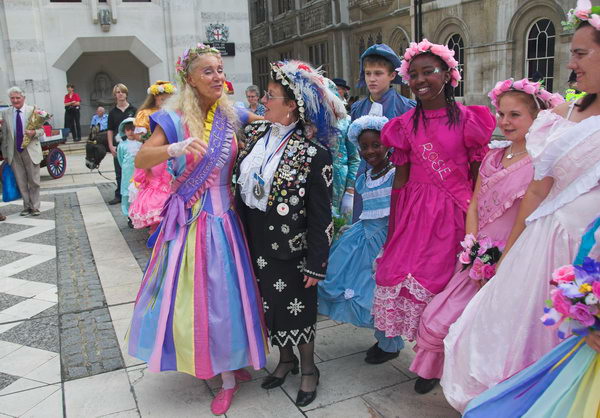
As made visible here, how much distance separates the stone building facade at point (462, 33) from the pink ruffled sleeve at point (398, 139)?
6657mm

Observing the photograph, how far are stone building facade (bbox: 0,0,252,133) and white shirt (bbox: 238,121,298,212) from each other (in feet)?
52.5

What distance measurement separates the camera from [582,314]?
176 centimetres

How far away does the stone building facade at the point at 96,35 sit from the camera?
16.6 m

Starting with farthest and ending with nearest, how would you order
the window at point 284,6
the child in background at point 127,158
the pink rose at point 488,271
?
the window at point 284,6, the child in background at point 127,158, the pink rose at point 488,271

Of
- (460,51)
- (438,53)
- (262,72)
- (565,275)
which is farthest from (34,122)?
(262,72)

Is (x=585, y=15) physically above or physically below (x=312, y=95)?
above

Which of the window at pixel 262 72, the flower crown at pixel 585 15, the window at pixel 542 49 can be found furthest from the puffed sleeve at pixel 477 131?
the window at pixel 262 72

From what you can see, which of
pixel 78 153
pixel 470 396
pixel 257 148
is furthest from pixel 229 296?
pixel 78 153

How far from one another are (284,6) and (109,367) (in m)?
24.7

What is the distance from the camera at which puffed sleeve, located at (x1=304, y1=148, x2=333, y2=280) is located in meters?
2.90

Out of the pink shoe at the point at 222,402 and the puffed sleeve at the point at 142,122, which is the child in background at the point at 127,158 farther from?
the pink shoe at the point at 222,402

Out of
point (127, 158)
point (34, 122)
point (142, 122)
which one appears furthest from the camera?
point (34, 122)

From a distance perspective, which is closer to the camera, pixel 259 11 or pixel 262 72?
pixel 259 11

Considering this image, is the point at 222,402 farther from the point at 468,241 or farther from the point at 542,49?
the point at 542,49
